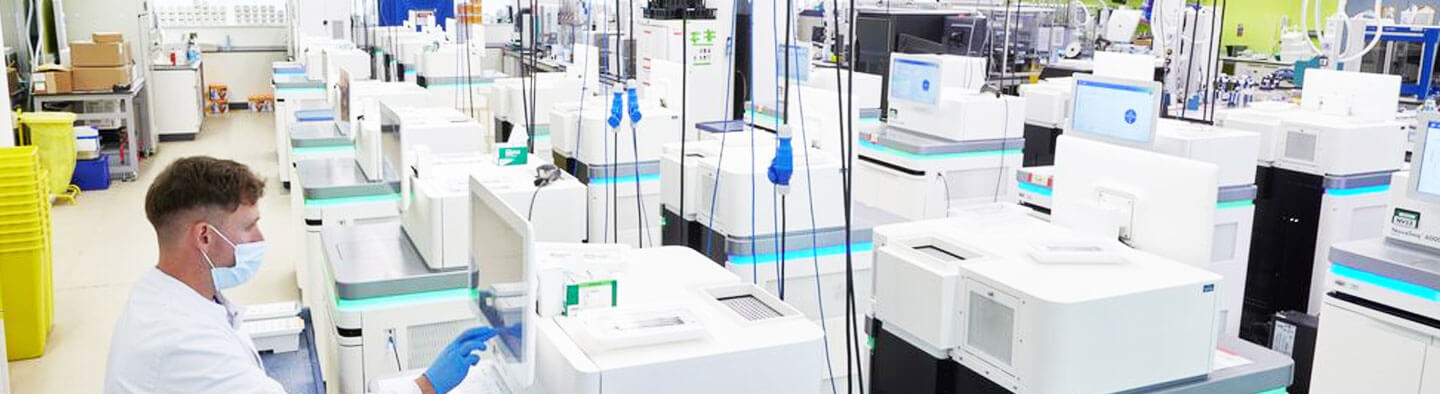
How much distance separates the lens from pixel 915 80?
6.06 metres

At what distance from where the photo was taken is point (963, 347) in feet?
8.33

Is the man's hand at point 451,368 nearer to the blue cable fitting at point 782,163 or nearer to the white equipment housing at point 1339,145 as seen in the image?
the blue cable fitting at point 782,163

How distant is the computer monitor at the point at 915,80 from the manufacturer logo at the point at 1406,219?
254 centimetres

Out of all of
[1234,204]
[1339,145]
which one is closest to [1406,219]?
[1234,204]

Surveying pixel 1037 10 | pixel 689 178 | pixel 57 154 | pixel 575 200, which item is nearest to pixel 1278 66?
pixel 1037 10

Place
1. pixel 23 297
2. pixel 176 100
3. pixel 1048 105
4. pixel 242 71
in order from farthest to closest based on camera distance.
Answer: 1. pixel 242 71
2. pixel 176 100
3. pixel 1048 105
4. pixel 23 297

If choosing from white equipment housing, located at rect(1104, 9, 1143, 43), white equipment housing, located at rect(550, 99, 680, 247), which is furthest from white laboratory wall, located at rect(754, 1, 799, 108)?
white equipment housing, located at rect(1104, 9, 1143, 43)

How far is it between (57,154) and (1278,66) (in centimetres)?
1119

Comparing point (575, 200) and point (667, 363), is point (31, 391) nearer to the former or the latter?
point (575, 200)

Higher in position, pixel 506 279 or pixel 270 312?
pixel 506 279

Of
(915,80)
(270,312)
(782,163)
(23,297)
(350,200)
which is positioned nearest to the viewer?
(782,163)

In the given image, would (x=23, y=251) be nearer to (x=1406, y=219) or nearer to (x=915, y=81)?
(x=915, y=81)

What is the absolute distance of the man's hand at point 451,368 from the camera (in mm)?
2129

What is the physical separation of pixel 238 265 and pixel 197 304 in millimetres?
132
